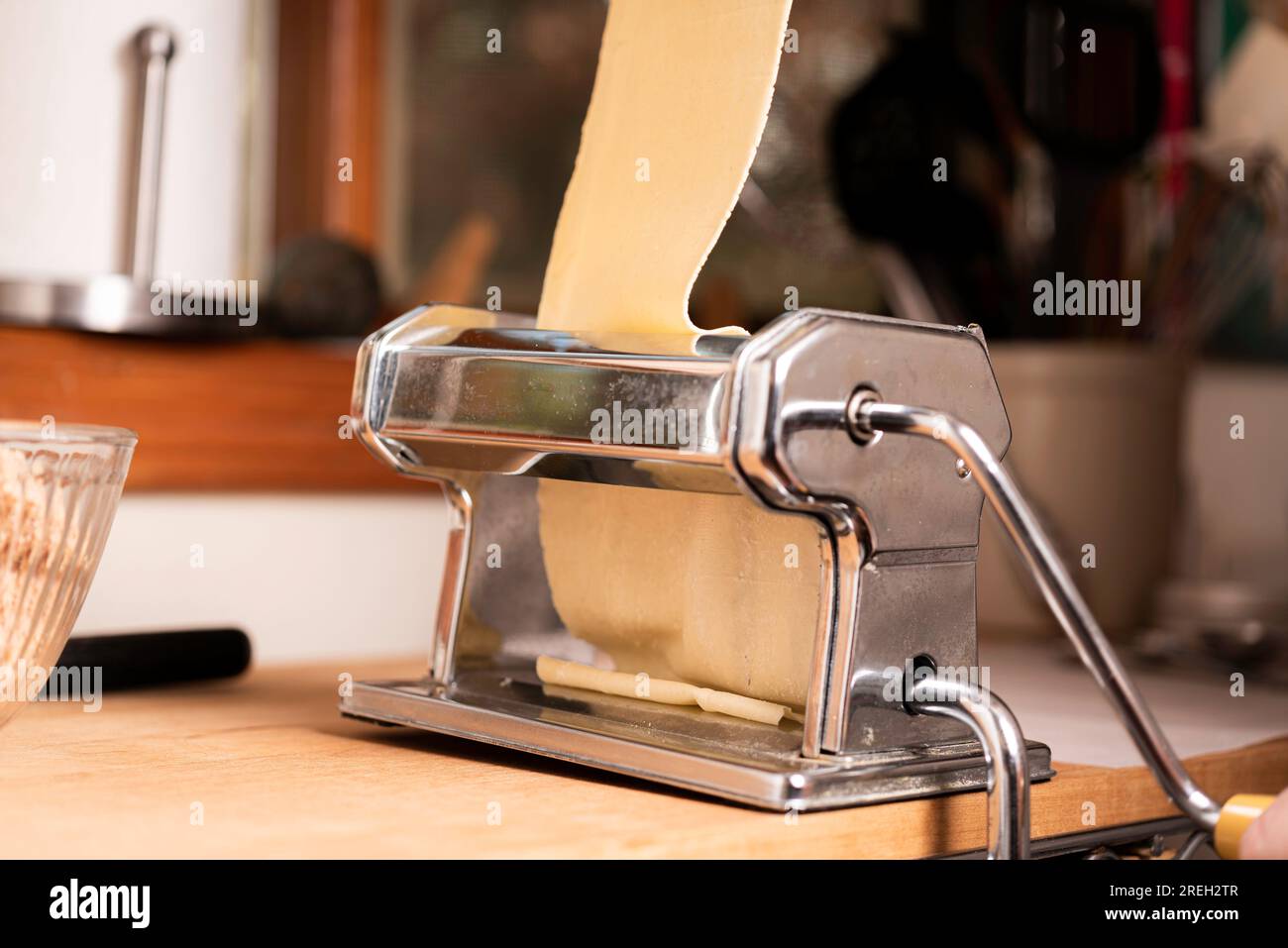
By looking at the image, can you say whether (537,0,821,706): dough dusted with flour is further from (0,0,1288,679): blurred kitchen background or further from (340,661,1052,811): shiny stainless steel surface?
(0,0,1288,679): blurred kitchen background

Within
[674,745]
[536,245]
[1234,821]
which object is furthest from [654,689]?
[536,245]

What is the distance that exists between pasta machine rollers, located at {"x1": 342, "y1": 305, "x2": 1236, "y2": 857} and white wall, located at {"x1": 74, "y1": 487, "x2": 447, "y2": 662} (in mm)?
373

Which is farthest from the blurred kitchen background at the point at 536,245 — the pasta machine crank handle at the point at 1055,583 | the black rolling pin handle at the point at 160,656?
the pasta machine crank handle at the point at 1055,583

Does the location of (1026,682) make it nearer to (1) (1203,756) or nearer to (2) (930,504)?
(1) (1203,756)

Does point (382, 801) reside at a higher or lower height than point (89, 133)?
lower

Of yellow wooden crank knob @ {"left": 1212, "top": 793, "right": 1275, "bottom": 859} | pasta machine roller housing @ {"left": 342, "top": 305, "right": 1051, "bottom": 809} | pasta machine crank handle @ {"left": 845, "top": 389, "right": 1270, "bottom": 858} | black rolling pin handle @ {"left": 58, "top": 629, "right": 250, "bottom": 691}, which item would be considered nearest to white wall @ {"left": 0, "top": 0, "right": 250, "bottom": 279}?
black rolling pin handle @ {"left": 58, "top": 629, "right": 250, "bottom": 691}

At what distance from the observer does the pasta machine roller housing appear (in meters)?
0.46

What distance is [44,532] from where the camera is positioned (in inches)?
21.1

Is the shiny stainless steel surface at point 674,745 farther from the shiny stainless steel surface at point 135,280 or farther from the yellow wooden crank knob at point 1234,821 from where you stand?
the shiny stainless steel surface at point 135,280

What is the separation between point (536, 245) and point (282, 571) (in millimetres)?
544

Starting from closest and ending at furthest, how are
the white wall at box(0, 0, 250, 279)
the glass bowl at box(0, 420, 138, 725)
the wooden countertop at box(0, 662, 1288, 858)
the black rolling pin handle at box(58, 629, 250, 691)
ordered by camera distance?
the wooden countertop at box(0, 662, 1288, 858), the glass bowl at box(0, 420, 138, 725), the black rolling pin handle at box(58, 629, 250, 691), the white wall at box(0, 0, 250, 279)

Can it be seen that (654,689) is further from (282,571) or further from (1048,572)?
(282,571)
